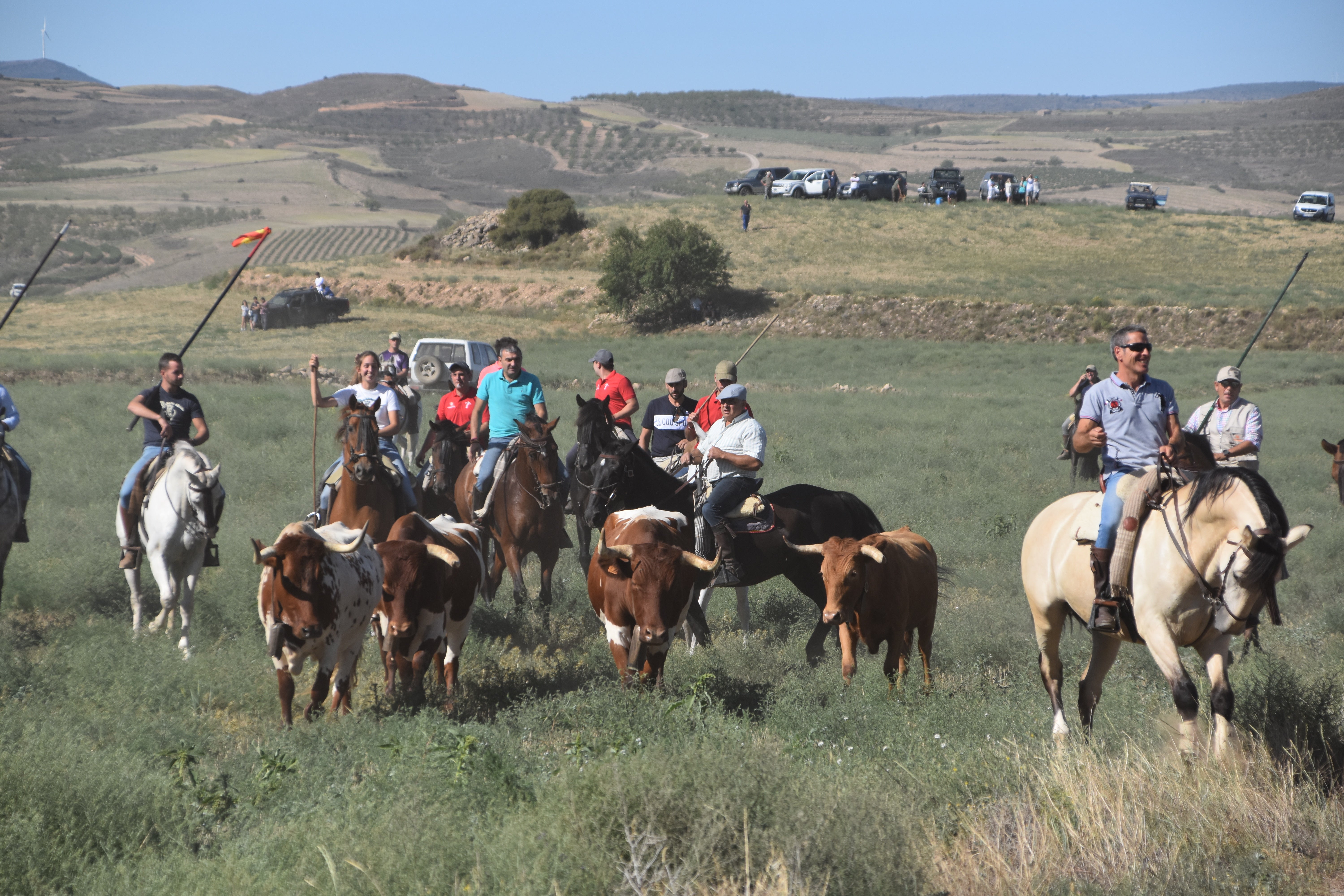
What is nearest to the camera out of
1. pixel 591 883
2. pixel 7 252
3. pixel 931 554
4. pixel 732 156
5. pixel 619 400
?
pixel 591 883

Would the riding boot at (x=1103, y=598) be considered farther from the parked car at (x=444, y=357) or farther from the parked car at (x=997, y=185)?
the parked car at (x=997, y=185)

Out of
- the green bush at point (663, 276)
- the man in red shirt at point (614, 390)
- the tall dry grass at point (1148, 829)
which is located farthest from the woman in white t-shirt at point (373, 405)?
the green bush at point (663, 276)

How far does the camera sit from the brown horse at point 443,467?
12805 millimetres

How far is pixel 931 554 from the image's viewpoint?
9211 mm

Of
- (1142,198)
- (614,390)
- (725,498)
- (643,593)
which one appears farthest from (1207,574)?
(1142,198)

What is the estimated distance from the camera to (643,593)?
7707mm

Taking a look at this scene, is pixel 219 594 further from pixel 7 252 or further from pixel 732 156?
pixel 732 156

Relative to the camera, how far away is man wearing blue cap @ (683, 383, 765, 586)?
9625 mm

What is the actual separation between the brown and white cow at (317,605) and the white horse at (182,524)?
2.43 m

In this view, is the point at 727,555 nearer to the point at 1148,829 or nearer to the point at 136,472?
the point at 1148,829

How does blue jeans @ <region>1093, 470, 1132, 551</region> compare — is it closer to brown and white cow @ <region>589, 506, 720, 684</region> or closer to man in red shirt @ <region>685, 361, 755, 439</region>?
brown and white cow @ <region>589, 506, 720, 684</region>

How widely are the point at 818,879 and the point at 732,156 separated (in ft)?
464

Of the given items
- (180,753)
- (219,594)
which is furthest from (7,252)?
(180,753)

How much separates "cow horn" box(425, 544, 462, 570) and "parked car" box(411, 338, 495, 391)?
17.4 metres
